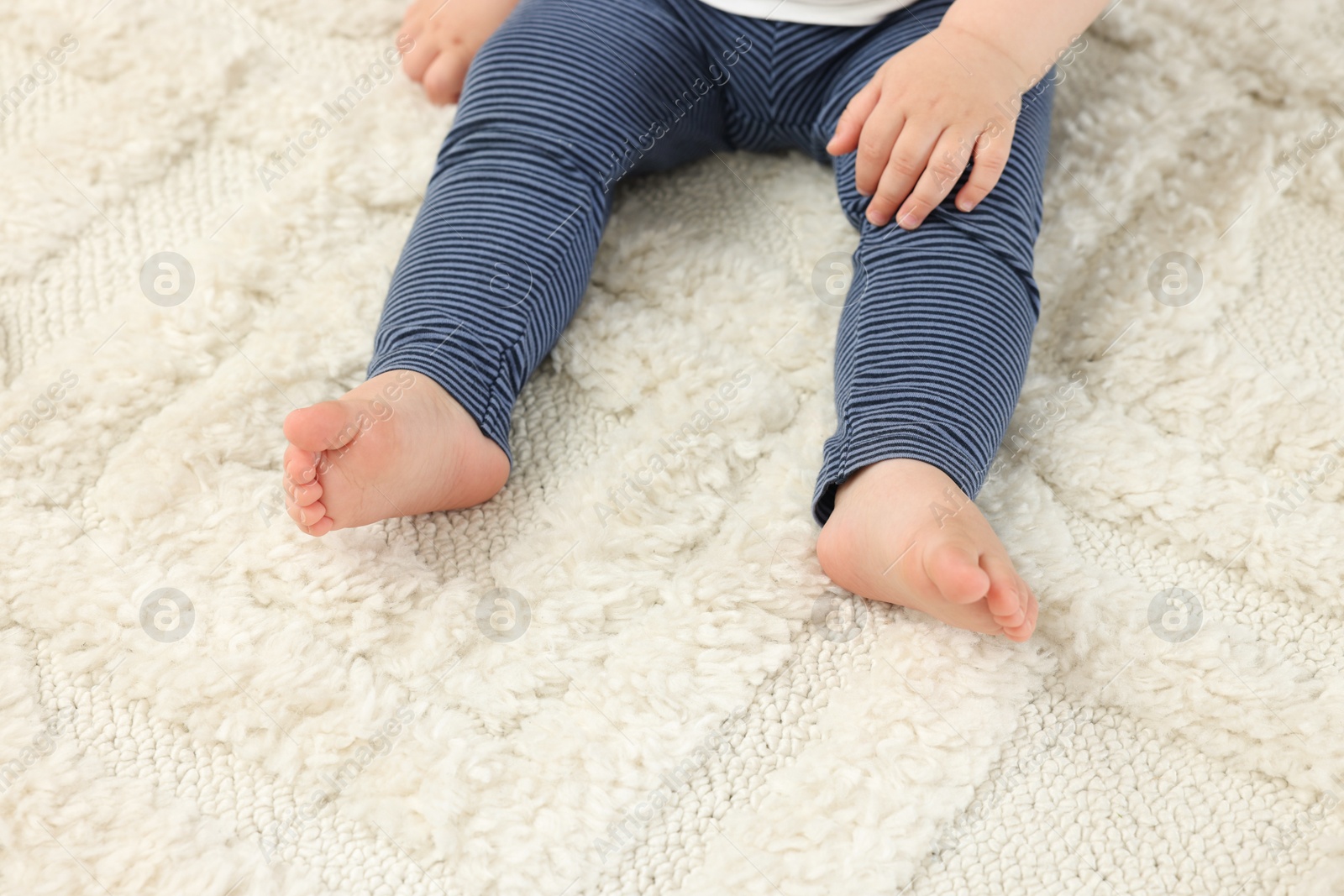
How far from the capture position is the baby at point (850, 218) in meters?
0.61

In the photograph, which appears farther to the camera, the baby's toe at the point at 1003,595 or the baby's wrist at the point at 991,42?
the baby's wrist at the point at 991,42

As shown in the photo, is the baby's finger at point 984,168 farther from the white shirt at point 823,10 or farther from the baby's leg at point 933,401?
the white shirt at point 823,10

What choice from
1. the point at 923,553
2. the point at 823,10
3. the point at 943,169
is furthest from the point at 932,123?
the point at 923,553

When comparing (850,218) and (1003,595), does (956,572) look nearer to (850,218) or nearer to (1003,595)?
(1003,595)

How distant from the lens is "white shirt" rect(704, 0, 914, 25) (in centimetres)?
78

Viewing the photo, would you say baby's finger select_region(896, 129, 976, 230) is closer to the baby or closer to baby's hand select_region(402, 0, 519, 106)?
the baby

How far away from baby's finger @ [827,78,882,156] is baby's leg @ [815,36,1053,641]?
0.16ft

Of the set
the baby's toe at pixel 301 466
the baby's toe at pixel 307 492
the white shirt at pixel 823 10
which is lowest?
the baby's toe at pixel 307 492

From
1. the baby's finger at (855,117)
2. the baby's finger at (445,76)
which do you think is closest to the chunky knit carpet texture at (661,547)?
the baby's finger at (445,76)

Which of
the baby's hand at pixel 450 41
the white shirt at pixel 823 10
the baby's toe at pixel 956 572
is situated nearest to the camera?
the baby's toe at pixel 956 572

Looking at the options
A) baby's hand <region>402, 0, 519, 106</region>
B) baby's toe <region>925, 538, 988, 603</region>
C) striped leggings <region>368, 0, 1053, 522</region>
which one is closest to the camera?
baby's toe <region>925, 538, 988, 603</region>

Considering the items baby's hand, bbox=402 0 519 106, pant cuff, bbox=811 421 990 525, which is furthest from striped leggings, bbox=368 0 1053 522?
baby's hand, bbox=402 0 519 106

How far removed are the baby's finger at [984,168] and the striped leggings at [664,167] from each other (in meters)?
0.01

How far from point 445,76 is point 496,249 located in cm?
27
